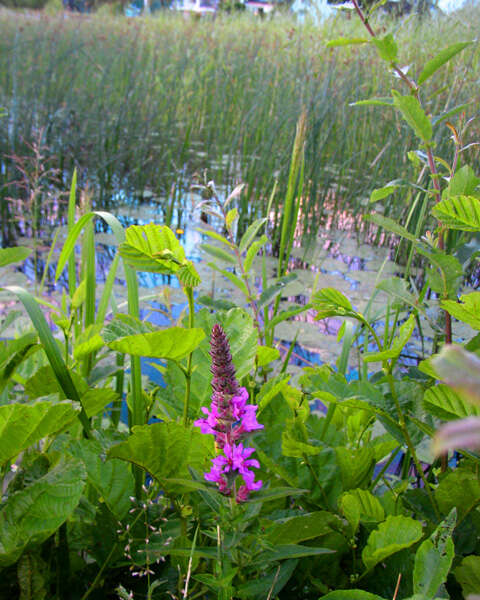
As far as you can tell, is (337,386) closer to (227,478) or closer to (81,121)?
(227,478)

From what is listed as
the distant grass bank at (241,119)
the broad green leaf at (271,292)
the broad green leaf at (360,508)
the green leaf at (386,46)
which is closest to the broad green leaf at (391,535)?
the broad green leaf at (360,508)

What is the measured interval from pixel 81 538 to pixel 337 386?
401 mm

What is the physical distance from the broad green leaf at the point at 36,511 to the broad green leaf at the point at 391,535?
13.0 inches

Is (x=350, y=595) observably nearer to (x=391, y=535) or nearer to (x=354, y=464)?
(x=391, y=535)


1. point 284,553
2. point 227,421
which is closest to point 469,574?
point 284,553

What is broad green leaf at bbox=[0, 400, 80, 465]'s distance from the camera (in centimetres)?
59

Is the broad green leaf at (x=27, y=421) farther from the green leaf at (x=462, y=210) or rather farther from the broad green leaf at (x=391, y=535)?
the green leaf at (x=462, y=210)

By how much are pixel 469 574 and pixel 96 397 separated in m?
0.51

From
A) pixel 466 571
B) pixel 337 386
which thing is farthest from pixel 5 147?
Result: pixel 466 571

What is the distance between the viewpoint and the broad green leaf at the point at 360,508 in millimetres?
683

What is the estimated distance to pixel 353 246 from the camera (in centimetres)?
318

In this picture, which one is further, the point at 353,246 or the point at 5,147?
the point at 5,147

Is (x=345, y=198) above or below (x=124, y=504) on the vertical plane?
below

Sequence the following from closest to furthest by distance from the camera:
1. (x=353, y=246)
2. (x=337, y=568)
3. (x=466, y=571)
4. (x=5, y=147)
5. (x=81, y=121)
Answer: (x=466, y=571) < (x=337, y=568) < (x=353, y=246) < (x=5, y=147) < (x=81, y=121)
